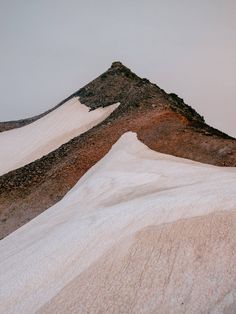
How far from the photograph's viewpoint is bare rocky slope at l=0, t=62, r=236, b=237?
17984 mm

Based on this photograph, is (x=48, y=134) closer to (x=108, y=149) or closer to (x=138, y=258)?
(x=108, y=149)

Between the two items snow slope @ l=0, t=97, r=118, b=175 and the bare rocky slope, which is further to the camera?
snow slope @ l=0, t=97, r=118, b=175

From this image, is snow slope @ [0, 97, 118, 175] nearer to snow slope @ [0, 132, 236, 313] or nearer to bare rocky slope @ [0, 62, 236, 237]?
bare rocky slope @ [0, 62, 236, 237]

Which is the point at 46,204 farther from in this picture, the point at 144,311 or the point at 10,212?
the point at 144,311

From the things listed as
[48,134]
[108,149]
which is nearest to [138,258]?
[108,149]

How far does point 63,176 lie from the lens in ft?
65.0

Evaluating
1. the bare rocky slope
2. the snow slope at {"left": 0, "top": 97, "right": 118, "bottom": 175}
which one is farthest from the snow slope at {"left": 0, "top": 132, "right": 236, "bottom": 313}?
the snow slope at {"left": 0, "top": 97, "right": 118, "bottom": 175}

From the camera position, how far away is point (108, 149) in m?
20.4

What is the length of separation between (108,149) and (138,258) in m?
14.4

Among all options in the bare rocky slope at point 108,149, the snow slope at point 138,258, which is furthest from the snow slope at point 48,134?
the snow slope at point 138,258

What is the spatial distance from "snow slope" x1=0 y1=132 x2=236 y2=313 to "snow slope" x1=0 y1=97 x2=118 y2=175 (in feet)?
57.0

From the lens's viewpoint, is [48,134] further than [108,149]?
Yes

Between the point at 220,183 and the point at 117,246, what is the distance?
8.68 feet

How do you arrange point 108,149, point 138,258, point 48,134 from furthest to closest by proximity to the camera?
1. point 48,134
2. point 108,149
3. point 138,258
